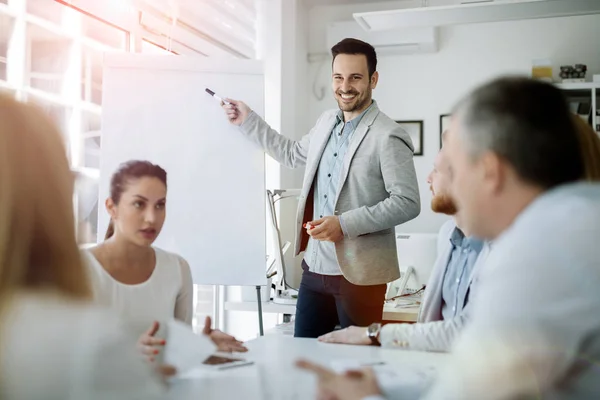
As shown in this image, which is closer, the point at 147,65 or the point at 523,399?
the point at 523,399

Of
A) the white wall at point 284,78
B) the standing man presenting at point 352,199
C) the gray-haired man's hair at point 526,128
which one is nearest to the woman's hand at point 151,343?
the gray-haired man's hair at point 526,128

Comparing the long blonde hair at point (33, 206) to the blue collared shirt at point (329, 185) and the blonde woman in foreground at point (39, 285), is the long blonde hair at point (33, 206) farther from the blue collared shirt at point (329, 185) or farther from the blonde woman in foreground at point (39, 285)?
the blue collared shirt at point (329, 185)

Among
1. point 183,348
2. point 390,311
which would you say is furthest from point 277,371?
point 390,311

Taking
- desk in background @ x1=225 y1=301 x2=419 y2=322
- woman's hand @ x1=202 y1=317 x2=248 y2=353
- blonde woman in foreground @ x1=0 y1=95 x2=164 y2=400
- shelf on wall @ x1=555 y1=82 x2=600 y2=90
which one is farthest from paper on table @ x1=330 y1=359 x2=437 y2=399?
shelf on wall @ x1=555 y1=82 x2=600 y2=90

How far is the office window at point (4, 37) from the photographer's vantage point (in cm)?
163

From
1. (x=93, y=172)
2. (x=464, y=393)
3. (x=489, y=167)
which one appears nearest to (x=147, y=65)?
(x=93, y=172)

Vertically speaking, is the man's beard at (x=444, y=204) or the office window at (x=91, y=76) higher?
the office window at (x=91, y=76)

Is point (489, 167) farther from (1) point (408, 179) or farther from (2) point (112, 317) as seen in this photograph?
(1) point (408, 179)

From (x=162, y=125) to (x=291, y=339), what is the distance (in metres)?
0.62

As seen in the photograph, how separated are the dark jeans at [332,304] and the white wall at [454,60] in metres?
2.49

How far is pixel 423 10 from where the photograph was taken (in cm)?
330

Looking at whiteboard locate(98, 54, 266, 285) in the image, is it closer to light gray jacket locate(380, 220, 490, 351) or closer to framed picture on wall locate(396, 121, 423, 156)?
light gray jacket locate(380, 220, 490, 351)

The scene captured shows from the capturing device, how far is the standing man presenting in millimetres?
1982

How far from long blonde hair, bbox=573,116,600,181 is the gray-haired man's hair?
36 mm
